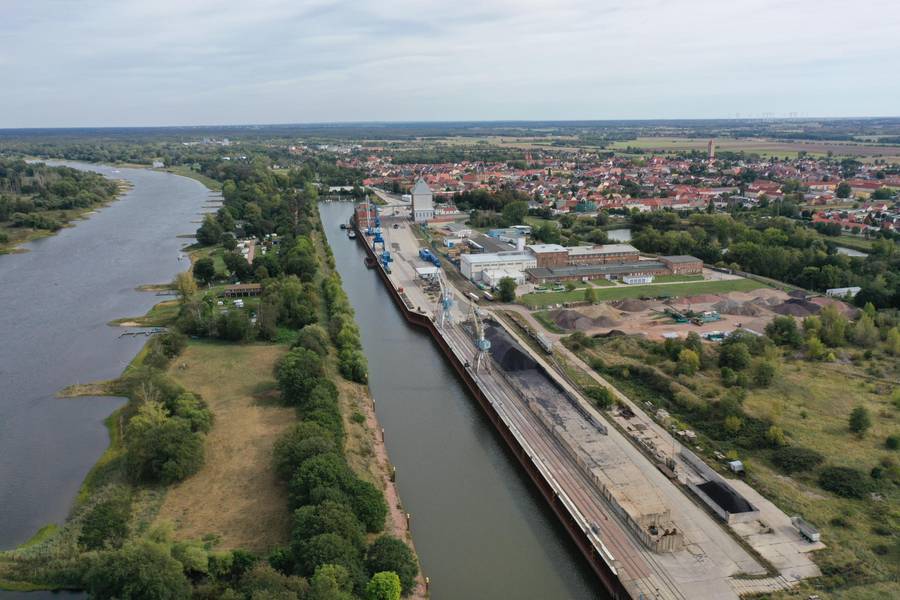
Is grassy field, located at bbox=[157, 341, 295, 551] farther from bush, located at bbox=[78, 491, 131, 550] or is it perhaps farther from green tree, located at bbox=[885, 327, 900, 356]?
green tree, located at bbox=[885, 327, 900, 356]

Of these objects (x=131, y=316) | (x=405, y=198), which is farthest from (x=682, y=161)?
(x=131, y=316)

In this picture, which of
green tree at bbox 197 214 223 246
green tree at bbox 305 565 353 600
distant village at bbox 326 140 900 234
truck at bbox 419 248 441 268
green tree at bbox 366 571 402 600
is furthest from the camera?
distant village at bbox 326 140 900 234

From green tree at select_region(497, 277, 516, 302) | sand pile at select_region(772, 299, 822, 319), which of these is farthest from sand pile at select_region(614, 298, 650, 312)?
sand pile at select_region(772, 299, 822, 319)

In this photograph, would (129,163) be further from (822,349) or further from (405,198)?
(822,349)

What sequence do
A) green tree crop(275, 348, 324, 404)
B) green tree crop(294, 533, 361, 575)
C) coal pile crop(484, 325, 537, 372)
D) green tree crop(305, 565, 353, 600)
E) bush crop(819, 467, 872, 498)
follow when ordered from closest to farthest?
green tree crop(305, 565, 353, 600) → green tree crop(294, 533, 361, 575) → bush crop(819, 467, 872, 498) → green tree crop(275, 348, 324, 404) → coal pile crop(484, 325, 537, 372)

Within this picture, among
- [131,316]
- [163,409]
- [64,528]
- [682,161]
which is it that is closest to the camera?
[64,528]

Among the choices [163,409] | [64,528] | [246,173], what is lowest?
[64,528]
